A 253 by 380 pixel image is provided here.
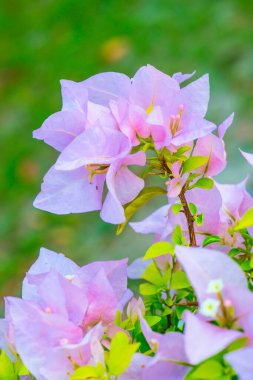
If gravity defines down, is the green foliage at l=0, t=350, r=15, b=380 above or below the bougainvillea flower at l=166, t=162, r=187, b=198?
below

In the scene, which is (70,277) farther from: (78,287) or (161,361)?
(161,361)

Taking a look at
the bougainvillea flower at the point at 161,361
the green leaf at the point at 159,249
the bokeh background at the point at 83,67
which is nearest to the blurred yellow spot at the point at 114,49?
the bokeh background at the point at 83,67

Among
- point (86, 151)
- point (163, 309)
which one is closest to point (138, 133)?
point (86, 151)

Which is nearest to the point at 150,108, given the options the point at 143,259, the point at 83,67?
the point at 143,259

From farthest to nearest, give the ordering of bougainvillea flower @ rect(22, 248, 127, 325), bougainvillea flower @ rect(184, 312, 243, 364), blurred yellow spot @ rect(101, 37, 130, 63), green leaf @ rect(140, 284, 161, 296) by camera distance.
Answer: blurred yellow spot @ rect(101, 37, 130, 63), green leaf @ rect(140, 284, 161, 296), bougainvillea flower @ rect(22, 248, 127, 325), bougainvillea flower @ rect(184, 312, 243, 364)

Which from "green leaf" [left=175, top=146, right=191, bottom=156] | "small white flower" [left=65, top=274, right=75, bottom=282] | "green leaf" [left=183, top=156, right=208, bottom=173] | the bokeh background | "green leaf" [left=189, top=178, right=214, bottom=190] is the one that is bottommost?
the bokeh background

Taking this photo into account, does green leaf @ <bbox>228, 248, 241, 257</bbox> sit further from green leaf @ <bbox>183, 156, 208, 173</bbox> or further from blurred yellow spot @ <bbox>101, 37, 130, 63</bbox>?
blurred yellow spot @ <bbox>101, 37, 130, 63</bbox>

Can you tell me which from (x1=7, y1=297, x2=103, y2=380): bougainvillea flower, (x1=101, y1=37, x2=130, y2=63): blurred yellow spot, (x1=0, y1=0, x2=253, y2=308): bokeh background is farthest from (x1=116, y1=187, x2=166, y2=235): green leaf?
(x1=101, y1=37, x2=130, y2=63): blurred yellow spot
